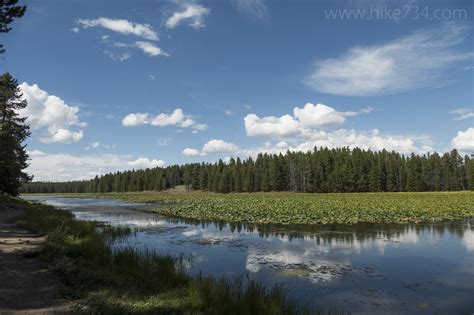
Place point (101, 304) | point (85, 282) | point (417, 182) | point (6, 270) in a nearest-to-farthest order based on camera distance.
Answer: point (101, 304) → point (85, 282) → point (6, 270) → point (417, 182)

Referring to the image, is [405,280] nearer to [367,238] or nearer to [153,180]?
[367,238]

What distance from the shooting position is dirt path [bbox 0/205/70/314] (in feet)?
26.8

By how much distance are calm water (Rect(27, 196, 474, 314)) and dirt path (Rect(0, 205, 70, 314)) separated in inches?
225

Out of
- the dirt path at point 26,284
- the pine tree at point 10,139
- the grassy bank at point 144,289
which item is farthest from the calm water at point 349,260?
the pine tree at point 10,139

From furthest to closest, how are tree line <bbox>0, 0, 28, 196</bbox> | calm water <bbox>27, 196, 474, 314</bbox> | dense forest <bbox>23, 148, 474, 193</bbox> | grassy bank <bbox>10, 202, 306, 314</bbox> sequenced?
dense forest <bbox>23, 148, 474, 193</bbox> → tree line <bbox>0, 0, 28, 196</bbox> → calm water <bbox>27, 196, 474, 314</bbox> → grassy bank <bbox>10, 202, 306, 314</bbox>

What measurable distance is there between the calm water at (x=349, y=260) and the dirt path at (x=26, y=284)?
5.71m

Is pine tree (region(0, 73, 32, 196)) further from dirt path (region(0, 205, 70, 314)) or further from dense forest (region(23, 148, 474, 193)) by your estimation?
dense forest (region(23, 148, 474, 193))

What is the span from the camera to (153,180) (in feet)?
531

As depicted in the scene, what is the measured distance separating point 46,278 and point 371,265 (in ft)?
41.2

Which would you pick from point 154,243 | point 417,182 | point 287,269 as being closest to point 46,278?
point 287,269

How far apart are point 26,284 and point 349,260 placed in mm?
12822

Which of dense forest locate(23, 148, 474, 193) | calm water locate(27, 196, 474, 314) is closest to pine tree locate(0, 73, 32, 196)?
calm water locate(27, 196, 474, 314)

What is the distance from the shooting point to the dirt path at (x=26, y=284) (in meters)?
8.17

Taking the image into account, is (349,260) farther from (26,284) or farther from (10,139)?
(10,139)
